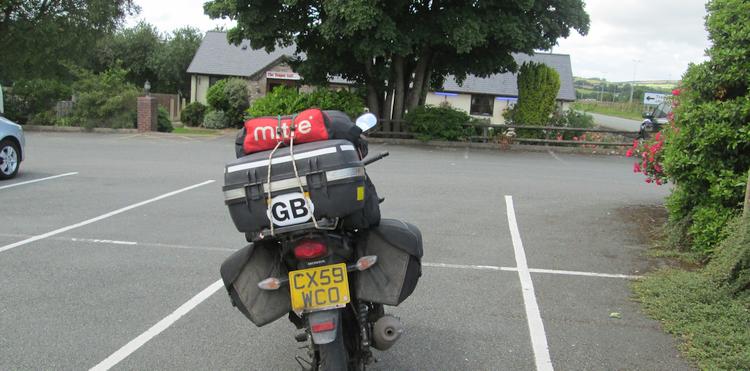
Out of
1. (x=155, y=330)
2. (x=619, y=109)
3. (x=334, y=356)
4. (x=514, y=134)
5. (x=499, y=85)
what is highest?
(x=499, y=85)

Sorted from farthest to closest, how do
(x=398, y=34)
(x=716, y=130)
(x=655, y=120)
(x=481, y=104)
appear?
(x=481, y=104) < (x=655, y=120) < (x=398, y=34) < (x=716, y=130)

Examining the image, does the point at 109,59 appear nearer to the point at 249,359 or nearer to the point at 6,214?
the point at 6,214

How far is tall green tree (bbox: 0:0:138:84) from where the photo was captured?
2461 centimetres

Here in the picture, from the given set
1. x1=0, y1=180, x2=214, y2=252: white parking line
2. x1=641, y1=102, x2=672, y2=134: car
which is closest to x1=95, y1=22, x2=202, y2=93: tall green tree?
x1=641, y1=102, x2=672, y2=134: car

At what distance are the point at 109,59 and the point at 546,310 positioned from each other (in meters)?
51.2

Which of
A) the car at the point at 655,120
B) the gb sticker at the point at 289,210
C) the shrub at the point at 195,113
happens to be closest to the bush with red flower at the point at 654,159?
the gb sticker at the point at 289,210

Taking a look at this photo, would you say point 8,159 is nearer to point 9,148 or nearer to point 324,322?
point 9,148

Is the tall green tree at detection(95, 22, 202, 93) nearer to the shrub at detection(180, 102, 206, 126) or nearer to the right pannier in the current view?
the shrub at detection(180, 102, 206, 126)

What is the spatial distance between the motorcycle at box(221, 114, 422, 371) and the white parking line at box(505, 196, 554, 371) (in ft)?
4.18

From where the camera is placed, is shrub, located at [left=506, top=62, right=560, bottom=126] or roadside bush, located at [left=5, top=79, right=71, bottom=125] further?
roadside bush, located at [left=5, top=79, right=71, bottom=125]

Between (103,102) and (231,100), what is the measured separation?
690 cm

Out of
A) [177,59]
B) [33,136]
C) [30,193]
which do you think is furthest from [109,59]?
[30,193]

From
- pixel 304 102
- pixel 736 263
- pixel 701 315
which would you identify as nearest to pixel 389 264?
pixel 701 315

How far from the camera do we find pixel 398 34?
19234mm
